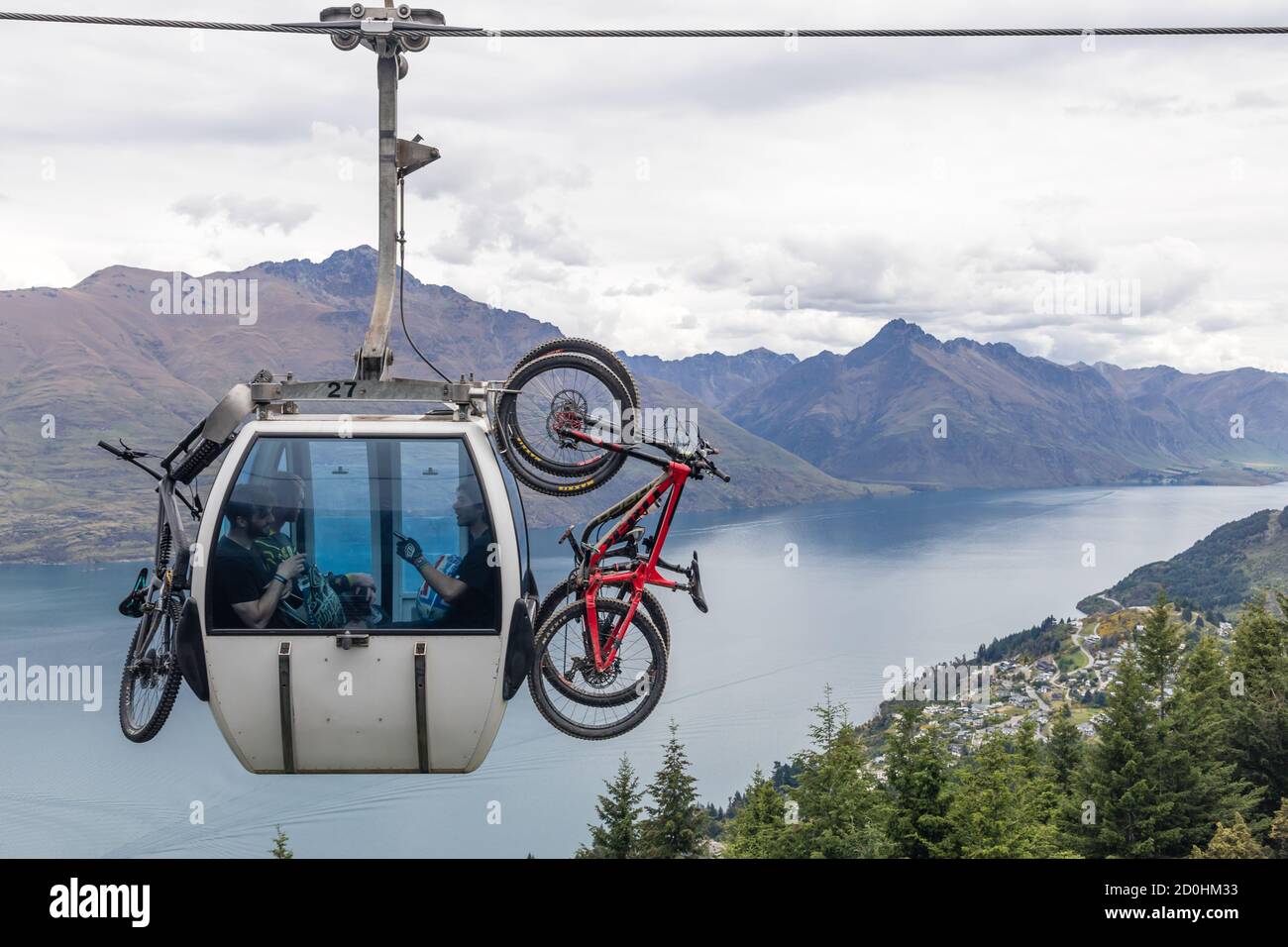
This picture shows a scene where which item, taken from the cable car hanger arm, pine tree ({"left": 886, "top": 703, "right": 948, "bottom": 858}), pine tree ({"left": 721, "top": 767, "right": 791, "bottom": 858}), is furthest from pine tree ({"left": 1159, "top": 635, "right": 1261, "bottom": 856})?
the cable car hanger arm

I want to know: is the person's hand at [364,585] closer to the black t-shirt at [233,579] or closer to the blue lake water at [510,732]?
the black t-shirt at [233,579]

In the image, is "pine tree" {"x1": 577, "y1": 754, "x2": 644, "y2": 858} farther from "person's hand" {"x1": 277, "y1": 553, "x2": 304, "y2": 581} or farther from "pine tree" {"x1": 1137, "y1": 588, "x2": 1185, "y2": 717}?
"person's hand" {"x1": 277, "y1": 553, "x2": 304, "y2": 581}

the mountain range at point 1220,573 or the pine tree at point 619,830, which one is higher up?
the mountain range at point 1220,573

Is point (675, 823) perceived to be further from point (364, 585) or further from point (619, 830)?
point (364, 585)

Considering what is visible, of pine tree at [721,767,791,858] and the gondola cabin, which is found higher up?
the gondola cabin

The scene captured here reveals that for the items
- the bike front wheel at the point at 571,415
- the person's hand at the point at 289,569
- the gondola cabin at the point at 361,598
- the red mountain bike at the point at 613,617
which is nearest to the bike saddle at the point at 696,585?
the red mountain bike at the point at 613,617
